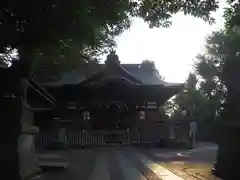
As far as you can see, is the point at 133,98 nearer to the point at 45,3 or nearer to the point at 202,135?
the point at 202,135

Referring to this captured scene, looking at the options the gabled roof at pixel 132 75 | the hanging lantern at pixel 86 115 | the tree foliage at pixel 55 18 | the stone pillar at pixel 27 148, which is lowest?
the stone pillar at pixel 27 148

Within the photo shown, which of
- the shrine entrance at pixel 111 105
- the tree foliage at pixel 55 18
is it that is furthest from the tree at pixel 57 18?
the shrine entrance at pixel 111 105

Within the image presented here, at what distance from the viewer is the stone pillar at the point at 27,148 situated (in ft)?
39.7

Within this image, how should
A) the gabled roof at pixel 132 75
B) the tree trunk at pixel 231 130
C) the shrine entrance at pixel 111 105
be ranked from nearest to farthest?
the tree trunk at pixel 231 130 < the shrine entrance at pixel 111 105 < the gabled roof at pixel 132 75

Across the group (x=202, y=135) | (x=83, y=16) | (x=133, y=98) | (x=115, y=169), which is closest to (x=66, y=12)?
(x=83, y=16)

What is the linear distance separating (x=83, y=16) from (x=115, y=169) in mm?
9000

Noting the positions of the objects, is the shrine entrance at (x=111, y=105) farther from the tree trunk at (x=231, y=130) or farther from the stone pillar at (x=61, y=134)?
the tree trunk at (x=231, y=130)

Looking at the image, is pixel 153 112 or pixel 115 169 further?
pixel 153 112

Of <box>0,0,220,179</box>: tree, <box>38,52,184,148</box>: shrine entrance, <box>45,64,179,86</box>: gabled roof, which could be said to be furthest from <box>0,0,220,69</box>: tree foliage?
<box>38,52,184,148</box>: shrine entrance

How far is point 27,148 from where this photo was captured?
43.5 feet

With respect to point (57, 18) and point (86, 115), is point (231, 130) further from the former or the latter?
point (86, 115)

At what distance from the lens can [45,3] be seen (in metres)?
7.85

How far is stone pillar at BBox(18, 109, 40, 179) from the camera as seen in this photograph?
39.7ft

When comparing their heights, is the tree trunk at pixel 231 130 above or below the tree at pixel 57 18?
below
